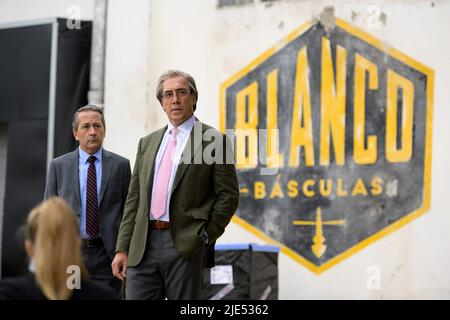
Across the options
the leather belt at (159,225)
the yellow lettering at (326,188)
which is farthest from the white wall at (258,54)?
the leather belt at (159,225)

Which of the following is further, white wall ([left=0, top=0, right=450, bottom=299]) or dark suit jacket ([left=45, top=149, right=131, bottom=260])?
white wall ([left=0, top=0, right=450, bottom=299])

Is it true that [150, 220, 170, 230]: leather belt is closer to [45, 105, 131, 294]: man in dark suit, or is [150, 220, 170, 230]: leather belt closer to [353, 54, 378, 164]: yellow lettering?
[45, 105, 131, 294]: man in dark suit

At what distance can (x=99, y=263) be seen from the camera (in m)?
6.81

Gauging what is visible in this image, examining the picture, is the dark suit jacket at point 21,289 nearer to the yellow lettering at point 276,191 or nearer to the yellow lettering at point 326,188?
the yellow lettering at point 326,188

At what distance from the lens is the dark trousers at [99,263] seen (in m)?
6.81

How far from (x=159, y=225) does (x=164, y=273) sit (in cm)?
28

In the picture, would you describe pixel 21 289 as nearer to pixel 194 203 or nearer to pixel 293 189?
pixel 194 203

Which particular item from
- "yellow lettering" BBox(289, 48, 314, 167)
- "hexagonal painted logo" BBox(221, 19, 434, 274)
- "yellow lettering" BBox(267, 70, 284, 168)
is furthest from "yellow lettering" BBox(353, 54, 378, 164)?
"yellow lettering" BBox(267, 70, 284, 168)

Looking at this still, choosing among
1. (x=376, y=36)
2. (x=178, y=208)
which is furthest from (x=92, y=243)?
(x=376, y=36)

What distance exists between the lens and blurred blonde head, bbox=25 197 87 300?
3889 millimetres

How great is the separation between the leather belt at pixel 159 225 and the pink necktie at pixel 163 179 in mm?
35

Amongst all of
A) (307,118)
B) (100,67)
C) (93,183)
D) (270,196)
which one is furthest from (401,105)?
(93,183)

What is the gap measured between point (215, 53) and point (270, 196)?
6.50ft

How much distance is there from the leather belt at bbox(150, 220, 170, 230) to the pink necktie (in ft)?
0.11
